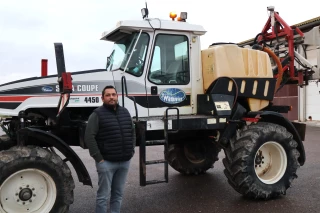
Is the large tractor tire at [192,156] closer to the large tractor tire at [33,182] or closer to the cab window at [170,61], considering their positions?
the cab window at [170,61]

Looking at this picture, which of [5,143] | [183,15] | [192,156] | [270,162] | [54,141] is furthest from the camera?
[192,156]

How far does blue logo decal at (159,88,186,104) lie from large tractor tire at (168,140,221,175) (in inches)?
72.9

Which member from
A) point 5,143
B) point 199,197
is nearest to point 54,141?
point 5,143

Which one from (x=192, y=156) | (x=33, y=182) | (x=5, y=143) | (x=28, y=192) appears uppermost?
(x=5, y=143)

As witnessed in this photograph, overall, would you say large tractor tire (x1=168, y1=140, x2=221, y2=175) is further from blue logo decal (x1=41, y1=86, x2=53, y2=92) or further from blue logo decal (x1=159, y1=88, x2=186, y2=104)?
blue logo decal (x1=41, y1=86, x2=53, y2=92)

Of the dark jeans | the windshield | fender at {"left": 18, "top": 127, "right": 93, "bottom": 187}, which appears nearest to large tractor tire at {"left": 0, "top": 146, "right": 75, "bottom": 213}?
fender at {"left": 18, "top": 127, "right": 93, "bottom": 187}

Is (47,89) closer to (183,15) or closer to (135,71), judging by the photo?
(135,71)

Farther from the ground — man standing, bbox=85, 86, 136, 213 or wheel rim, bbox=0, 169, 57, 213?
man standing, bbox=85, 86, 136, 213

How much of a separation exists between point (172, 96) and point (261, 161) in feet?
6.50

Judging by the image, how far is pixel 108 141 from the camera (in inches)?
170

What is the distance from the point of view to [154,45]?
5754 mm

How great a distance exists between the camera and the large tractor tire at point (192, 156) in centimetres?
770

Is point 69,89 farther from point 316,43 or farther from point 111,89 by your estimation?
point 316,43

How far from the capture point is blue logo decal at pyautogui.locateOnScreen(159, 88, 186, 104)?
5887 millimetres
